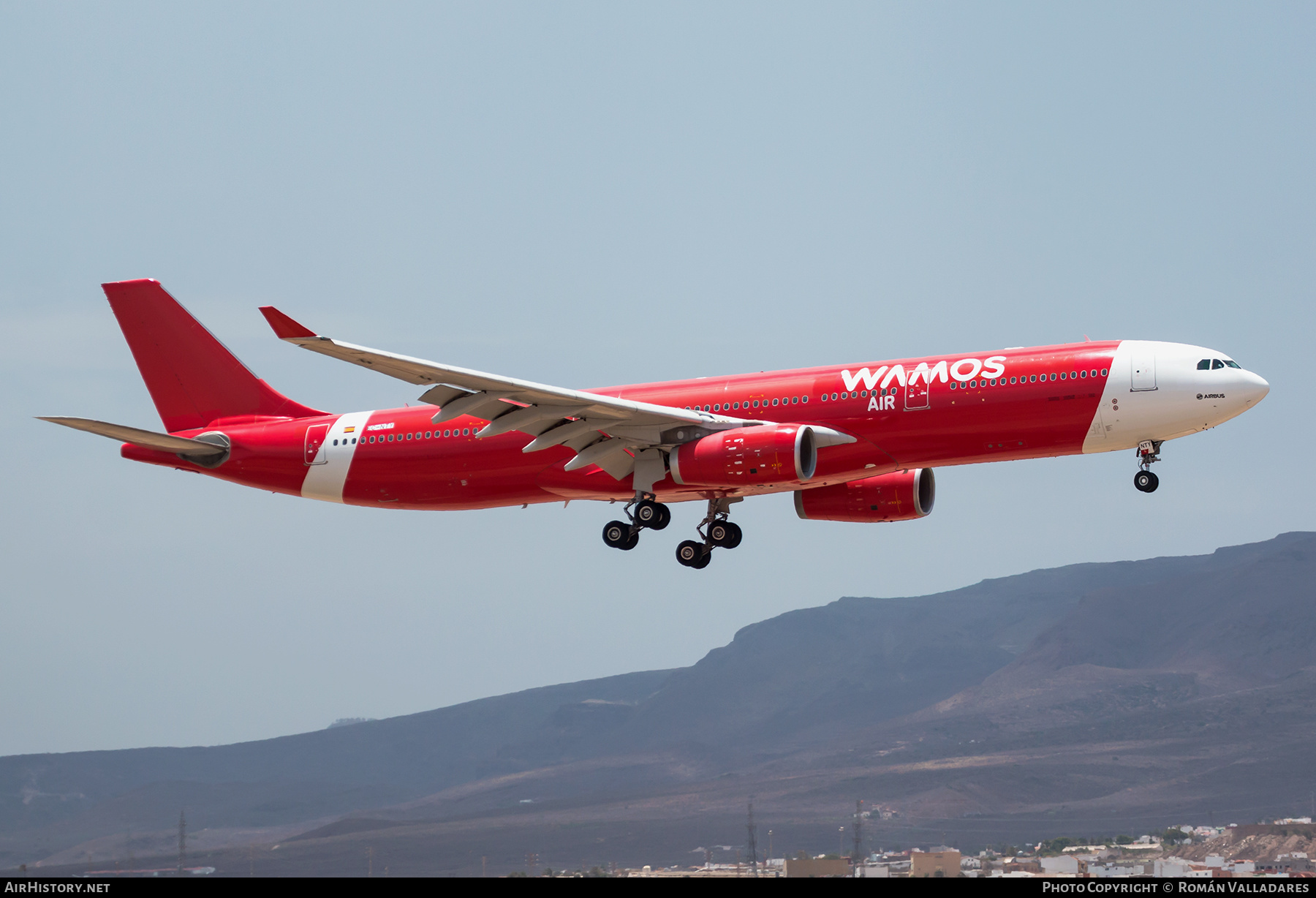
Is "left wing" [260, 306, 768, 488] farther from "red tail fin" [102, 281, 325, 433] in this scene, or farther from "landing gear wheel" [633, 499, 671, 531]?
"red tail fin" [102, 281, 325, 433]

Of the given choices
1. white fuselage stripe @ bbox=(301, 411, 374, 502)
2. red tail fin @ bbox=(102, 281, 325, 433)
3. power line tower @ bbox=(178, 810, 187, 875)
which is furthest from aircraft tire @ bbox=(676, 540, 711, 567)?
power line tower @ bbox=(178, 810, 187, 875)

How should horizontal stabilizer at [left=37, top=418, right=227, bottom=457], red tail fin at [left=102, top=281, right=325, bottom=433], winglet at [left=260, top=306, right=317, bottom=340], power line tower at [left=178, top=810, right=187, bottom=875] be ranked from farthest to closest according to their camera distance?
power line tower at [left=178, top=810, right=187, bottom=875], red tail fin at [left=102, top=281, right=325, bottom=433], horizontal stabilizer at [left=37, top=418, right=227, bottom=457], winglet at [left=260, top=306, right=317, bottom=340]

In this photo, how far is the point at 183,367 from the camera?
50094mm

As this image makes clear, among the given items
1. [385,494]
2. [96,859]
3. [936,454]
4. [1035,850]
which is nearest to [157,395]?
[385,494]

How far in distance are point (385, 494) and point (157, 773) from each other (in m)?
168

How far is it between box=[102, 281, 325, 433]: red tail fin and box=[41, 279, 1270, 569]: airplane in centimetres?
6

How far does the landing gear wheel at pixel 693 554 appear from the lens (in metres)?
45.2

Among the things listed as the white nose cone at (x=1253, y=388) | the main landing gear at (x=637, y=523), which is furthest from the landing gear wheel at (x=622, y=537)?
the white nose cone at (x=1253, y=388)

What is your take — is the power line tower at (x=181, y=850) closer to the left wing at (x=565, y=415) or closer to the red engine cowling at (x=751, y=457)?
the left wing at (x=565, y=415)

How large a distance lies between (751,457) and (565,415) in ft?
18.2

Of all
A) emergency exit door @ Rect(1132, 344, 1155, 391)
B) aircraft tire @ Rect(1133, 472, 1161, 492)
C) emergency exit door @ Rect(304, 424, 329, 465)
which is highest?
emergency exit door @ Rect(304, 424, 329, 465)

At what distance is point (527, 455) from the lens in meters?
44.6

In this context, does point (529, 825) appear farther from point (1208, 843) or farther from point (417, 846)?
point (1208, 843)

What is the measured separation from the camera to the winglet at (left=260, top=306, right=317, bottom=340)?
3538 cm
